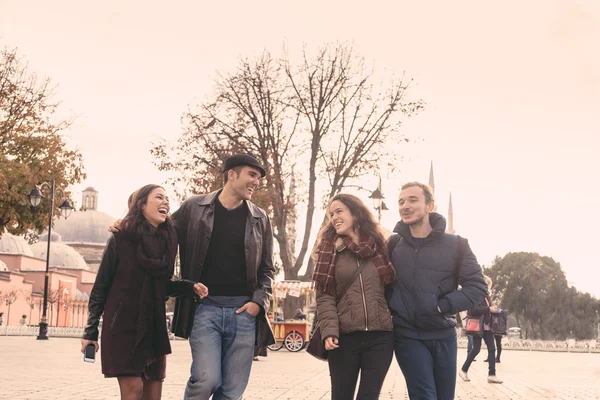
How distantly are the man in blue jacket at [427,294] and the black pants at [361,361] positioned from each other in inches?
7.3

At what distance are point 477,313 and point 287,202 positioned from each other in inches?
617

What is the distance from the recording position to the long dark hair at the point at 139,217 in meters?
5.49

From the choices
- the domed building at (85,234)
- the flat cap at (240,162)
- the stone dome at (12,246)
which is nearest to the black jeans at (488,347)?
the flat cap at (240,162)

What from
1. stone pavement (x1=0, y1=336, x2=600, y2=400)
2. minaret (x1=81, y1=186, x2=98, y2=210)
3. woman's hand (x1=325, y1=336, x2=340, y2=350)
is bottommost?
stone pavement (x1=0, y1=336, x2=600, y2=400)

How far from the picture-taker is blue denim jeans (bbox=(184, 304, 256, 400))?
546cm

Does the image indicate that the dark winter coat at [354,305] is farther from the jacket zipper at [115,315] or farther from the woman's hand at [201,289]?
the jacket zipper at [115,315]

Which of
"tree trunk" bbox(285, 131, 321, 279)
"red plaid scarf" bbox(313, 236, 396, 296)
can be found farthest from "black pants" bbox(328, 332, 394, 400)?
"tree trunk" bbox(285, 131, 321, 279)

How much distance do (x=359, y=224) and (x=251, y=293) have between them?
81 cm

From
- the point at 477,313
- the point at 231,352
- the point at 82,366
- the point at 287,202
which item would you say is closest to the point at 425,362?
the point at 231,352

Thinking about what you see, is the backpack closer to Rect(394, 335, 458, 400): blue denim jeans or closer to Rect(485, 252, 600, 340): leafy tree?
Rect(394, 335, 458, 400): blue denim jeans

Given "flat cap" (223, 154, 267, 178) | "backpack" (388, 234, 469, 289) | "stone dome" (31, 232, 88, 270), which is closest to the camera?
"backpack" (388, 234, 469, 289)

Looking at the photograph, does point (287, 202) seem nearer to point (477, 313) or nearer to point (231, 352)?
point (477, 313)

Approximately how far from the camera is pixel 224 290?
5.61 meters

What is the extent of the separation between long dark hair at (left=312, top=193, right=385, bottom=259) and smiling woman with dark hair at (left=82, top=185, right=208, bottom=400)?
0.84 metres
